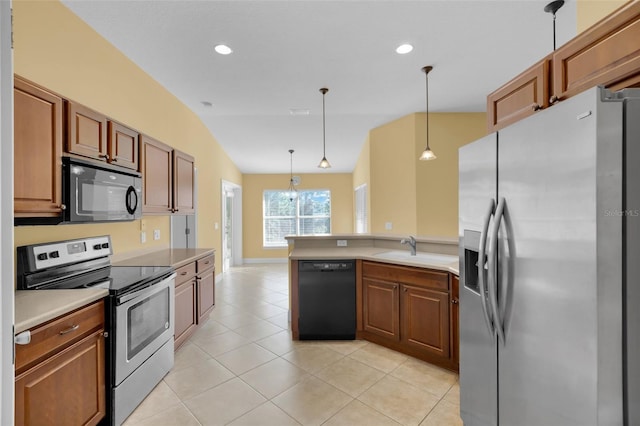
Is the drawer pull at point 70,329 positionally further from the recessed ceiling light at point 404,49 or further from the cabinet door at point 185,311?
the recessed ceiling light at point 404,49

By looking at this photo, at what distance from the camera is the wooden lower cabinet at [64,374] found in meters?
1.20

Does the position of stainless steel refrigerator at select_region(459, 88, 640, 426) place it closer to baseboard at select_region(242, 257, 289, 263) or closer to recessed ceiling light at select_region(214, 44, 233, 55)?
recessed ceiling light at select_region(214, 44, 233, 55)

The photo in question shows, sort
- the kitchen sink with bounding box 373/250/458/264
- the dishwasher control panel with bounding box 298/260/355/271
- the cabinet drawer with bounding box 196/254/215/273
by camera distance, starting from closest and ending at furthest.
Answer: the kitchen sink with bounding box 373/250/458/264, the dishwasher control panel with bounding box 298/260/355/271, the cabinet drawer with bounding box 196/254/215/273

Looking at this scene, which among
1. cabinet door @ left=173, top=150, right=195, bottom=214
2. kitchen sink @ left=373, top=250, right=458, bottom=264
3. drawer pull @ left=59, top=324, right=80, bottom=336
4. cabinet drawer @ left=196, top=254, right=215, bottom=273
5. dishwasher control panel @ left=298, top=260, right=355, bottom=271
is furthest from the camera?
cabinet door @ left=173, top=150, right=195, bottom=214

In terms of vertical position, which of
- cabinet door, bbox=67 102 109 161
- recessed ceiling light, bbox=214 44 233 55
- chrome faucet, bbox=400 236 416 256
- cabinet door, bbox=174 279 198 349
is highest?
recessed ceiling light, bbox=214 44 233 55

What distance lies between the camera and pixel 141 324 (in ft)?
6.32

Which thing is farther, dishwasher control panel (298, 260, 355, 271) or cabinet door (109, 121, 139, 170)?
dishwasher control panel (298, 260, 355, 271)

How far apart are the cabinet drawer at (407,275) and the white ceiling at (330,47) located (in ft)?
6.60

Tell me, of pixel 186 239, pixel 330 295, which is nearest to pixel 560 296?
pixel 330 295

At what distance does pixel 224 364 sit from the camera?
97.0 inches

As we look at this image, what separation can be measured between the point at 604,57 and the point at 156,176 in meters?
3.36

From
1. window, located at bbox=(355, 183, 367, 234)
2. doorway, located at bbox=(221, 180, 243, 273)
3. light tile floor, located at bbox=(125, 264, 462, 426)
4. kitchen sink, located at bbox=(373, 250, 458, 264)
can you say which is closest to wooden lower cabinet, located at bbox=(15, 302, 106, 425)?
light tile floor, located at bbox=(125, 264, 462, 426)

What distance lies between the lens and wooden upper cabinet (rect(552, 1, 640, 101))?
3.69 ft

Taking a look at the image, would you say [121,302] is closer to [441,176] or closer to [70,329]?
[70,329]
